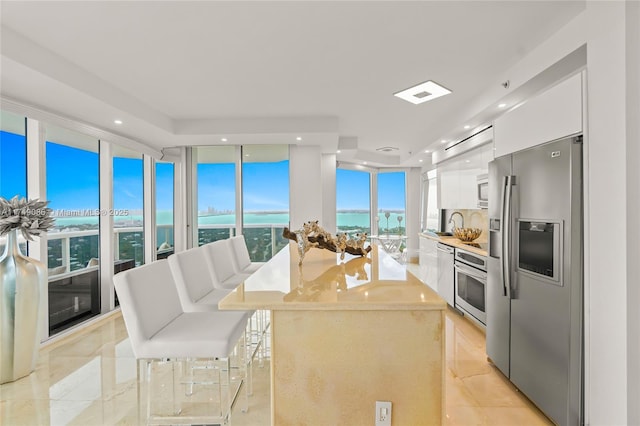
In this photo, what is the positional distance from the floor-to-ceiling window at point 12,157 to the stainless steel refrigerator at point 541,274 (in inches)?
161

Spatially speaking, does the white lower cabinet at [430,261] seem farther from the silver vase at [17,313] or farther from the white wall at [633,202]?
the silver vase at [17,313]

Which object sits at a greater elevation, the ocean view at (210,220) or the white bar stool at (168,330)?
the ocean view at (210,220)

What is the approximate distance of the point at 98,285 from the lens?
4.07 m

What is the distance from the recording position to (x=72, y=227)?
3.67 m

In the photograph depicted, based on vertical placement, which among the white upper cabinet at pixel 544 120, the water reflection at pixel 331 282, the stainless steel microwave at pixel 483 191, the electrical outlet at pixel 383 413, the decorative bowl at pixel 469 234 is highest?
the white upper cabinet at pixel 544 120

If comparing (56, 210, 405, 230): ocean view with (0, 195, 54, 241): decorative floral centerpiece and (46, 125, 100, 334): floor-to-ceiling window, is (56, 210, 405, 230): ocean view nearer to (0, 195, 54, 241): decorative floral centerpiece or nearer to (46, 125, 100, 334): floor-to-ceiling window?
(46, 125, 100, 334): floor-to-ceiling window

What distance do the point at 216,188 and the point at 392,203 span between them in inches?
169

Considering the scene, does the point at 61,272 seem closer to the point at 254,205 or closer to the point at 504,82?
the point at 254,205

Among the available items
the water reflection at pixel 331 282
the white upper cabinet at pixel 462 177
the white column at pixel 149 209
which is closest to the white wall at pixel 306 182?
the white upper cabinet at pixel 462 177

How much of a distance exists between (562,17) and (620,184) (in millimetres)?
1182

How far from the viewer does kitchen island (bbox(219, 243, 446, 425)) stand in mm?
1425

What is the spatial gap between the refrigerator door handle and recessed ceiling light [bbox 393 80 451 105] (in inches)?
50.4

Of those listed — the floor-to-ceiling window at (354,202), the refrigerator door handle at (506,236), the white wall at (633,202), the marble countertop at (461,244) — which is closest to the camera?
the white wall at (633,202)

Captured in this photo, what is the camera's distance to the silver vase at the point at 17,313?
8.12 feet
